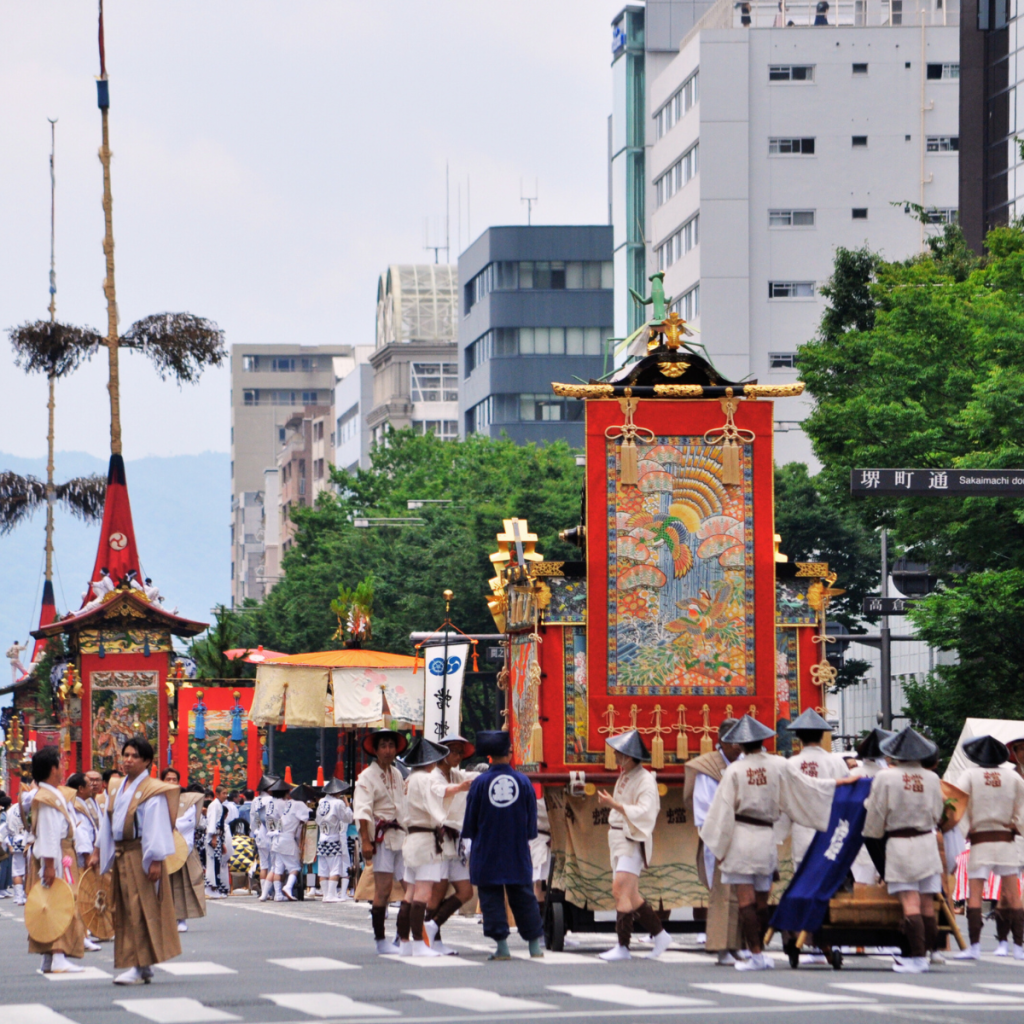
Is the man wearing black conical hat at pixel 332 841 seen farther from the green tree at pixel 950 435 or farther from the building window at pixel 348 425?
the building window at pixel 348 425

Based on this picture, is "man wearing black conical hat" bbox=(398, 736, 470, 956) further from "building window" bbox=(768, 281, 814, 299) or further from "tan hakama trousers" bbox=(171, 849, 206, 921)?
"building window" bbox=(768, 281, 814, 299)

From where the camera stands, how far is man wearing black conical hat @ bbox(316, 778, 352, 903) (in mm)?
30094

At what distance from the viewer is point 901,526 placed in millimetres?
34344

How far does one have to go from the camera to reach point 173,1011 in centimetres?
1262

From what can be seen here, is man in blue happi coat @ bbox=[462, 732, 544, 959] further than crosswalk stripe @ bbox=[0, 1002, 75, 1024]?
Yes

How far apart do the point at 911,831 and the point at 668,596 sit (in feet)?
15.2

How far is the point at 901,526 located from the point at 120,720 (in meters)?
13.4

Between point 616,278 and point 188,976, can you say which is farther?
point 616,278

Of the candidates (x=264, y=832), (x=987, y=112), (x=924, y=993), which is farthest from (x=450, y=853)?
(x=987, y=112)

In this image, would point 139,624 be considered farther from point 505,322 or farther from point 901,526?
point 505,322

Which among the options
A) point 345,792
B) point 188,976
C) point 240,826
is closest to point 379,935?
point 188,976

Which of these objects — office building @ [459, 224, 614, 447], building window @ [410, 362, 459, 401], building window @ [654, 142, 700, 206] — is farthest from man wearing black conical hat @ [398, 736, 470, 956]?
building window @ [410, 362, 459, 401]

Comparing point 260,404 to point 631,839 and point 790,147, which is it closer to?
point 790,147

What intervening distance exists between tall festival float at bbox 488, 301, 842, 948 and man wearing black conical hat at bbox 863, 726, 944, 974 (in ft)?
12.1
